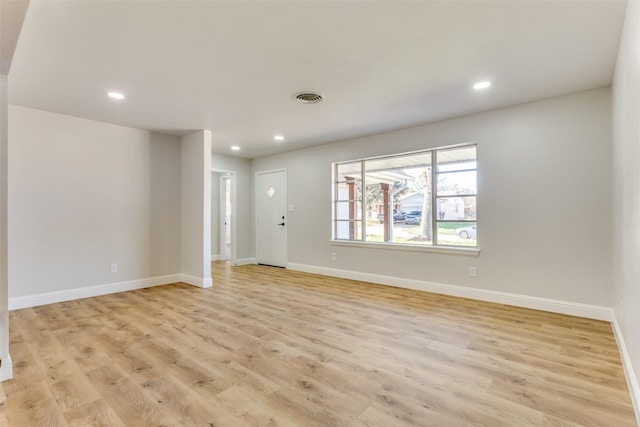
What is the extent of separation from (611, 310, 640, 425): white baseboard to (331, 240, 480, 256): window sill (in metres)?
1.54

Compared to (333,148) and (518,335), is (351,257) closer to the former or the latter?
(333,148)

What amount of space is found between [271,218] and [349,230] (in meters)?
2.04

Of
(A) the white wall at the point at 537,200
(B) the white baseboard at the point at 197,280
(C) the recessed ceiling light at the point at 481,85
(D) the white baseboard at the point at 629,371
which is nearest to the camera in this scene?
(D) the white baseboard at the point at 629,371

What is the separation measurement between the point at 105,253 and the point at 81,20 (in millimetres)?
3400

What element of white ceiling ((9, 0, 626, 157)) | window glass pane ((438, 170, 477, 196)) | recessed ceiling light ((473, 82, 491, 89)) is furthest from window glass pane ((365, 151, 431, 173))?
recessed ceiling light ((473, 82, 491, 89))

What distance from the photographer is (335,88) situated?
3.26 metres

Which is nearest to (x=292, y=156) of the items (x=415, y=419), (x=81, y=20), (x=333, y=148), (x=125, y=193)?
(x=333, y=148)

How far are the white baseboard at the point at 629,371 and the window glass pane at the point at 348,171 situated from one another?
377 cm

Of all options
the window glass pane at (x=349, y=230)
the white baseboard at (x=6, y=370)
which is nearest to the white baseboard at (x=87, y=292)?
the white baseboard at (x=6, y=370)

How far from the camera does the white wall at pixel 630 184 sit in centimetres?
177

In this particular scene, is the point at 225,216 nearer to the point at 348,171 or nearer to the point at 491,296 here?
the point at 348,171

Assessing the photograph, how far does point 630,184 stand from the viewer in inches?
80.6

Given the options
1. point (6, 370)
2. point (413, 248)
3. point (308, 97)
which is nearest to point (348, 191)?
point (413, 248)

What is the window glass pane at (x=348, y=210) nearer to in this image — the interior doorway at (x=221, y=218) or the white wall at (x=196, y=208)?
the white wall at (x=196, y=208)
